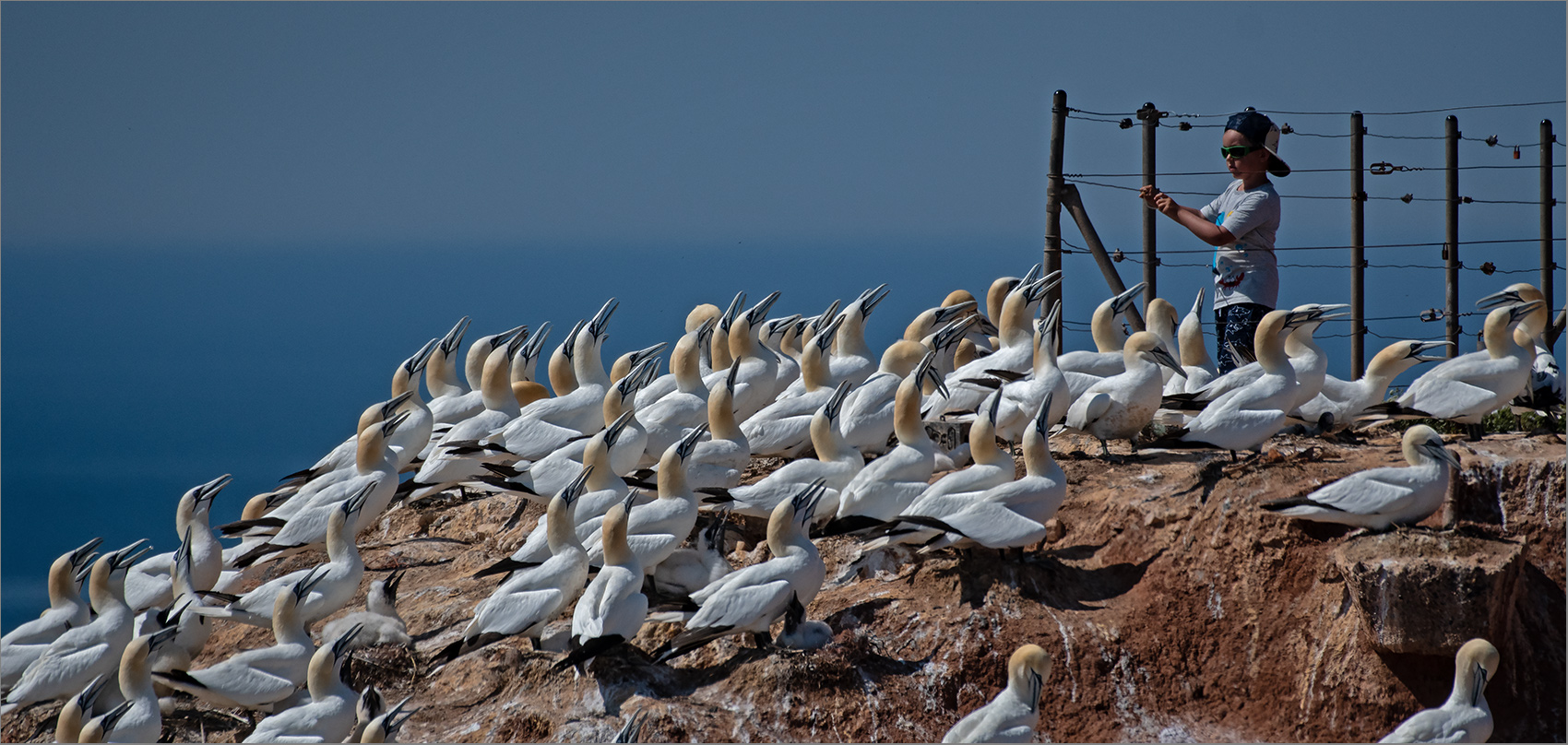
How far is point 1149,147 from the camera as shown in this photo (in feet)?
35.6

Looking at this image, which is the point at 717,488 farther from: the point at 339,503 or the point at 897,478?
the point at 339,503

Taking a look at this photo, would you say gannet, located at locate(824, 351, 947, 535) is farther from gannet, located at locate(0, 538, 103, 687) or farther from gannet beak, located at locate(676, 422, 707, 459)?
gannet, located at locate(0, 538, 103, 687)

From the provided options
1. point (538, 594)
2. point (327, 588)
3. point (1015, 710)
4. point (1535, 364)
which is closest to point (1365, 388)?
point (1535, 364)

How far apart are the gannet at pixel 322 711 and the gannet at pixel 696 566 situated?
59.7 inches

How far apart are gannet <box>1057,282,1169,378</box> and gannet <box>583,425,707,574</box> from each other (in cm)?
242

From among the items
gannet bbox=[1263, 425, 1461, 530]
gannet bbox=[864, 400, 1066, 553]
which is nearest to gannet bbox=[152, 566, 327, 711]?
gannet bbox=[864, 400, 1066, 553]

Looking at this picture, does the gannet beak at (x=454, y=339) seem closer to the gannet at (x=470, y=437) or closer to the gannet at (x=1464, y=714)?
the gannet at (x=470, y=437)

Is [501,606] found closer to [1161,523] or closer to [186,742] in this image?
[186,742]

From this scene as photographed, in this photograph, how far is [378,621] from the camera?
7.57 meters

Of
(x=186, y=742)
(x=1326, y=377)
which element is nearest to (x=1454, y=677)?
(x=1326, y=377)

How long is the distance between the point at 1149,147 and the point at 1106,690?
16.8 feet

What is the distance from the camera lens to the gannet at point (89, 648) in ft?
24.8

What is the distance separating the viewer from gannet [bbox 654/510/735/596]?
7539 millimetres

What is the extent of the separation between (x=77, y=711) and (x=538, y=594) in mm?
2197
